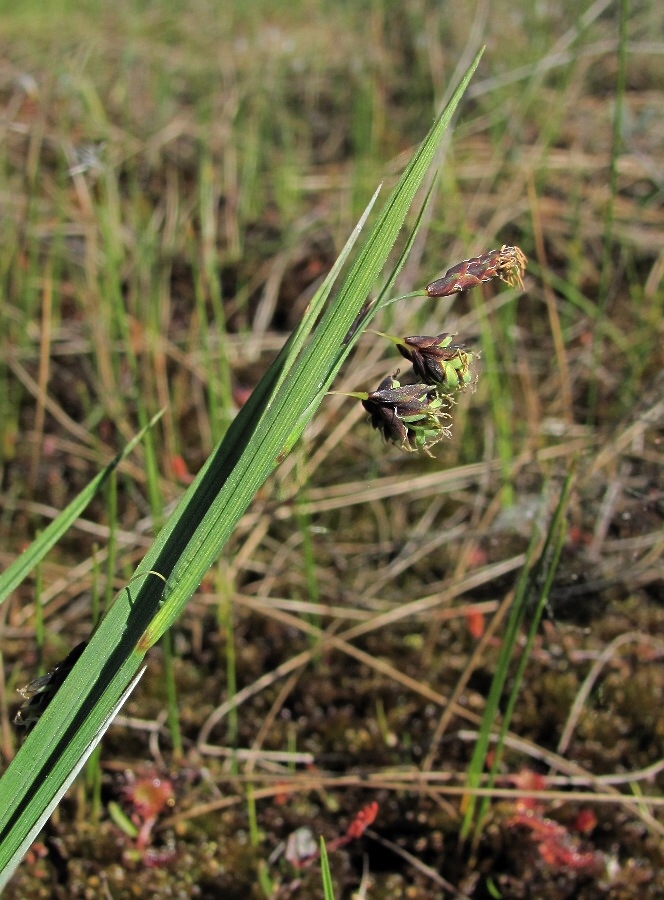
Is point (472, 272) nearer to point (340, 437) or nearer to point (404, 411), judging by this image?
point (404, 411)

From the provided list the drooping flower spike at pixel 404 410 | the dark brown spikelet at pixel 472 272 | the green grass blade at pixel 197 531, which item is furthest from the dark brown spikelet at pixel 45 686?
the dark brown spikelet at pixel 472 272

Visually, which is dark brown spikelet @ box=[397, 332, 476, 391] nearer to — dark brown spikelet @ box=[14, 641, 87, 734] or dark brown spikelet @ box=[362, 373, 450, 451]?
dark brown spikelet @ box=[362, 373, 450, 451]

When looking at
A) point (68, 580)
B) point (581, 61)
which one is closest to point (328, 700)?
point (68, 580)

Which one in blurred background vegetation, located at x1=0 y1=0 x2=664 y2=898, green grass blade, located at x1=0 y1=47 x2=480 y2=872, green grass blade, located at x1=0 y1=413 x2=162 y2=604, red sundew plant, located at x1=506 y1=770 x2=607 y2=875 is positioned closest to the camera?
green grass blade, located at x1=0 y1=47 x2=480 y2=872

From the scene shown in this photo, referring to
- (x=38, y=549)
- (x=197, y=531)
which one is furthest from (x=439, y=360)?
(x=38, y=549)

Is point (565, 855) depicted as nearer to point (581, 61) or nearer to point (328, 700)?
point (328, 700)

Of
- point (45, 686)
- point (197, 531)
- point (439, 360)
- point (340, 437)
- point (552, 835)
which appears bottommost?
point (552, 835)

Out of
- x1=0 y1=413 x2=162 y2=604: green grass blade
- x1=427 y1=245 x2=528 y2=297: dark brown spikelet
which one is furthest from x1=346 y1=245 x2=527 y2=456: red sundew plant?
x1=0 y1=413 x2=162 y2=604: green grass blade
